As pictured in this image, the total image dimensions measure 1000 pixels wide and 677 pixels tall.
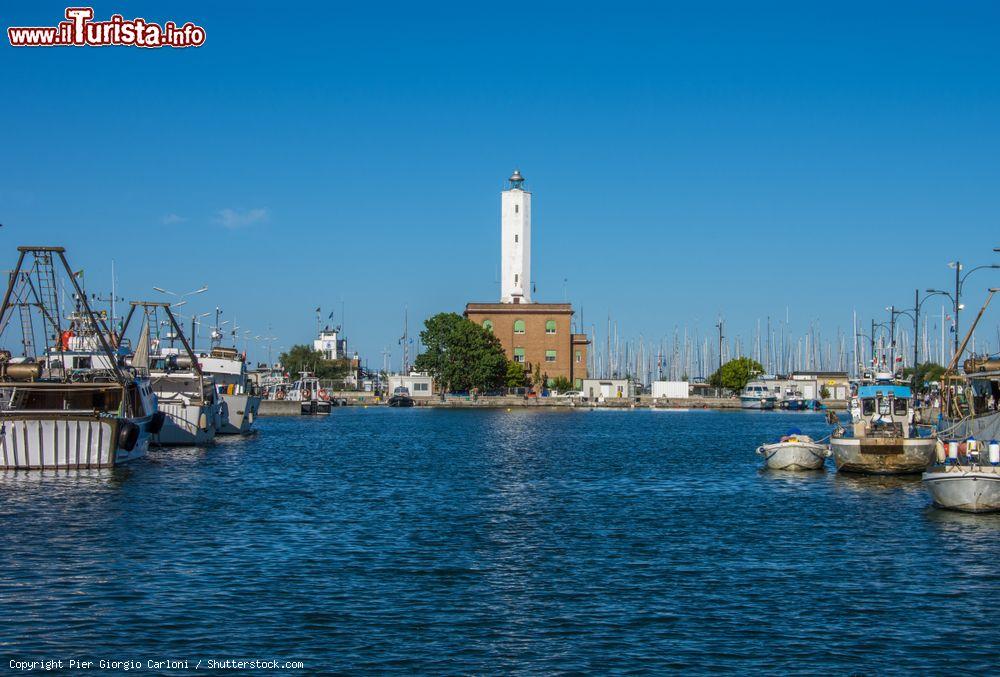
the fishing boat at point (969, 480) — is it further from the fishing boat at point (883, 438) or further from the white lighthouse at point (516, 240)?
the white lighthouse at point (516, 240)

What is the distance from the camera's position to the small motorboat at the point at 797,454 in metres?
59.2

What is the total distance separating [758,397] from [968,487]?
518ft

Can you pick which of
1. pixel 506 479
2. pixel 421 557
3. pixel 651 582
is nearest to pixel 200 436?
pixel 506 479

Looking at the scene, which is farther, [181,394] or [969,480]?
[181,394]

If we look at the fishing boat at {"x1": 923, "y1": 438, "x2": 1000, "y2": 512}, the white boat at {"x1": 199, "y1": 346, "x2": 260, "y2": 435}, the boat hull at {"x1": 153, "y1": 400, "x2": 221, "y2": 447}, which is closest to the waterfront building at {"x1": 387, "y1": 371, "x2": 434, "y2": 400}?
the white boat at {"x1": 199, "y1": 346, "x2": 260, "y2": 435}

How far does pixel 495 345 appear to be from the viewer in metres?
193

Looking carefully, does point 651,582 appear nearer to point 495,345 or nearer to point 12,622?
point 12,622

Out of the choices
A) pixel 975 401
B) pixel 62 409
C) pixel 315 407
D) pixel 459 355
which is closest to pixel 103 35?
pixel 62 409

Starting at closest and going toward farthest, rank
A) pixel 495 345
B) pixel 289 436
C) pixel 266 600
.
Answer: pixel 266 600, pixel 289 436, pixel 495 345

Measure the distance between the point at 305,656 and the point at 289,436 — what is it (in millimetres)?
Result: 77612

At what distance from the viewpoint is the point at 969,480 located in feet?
126

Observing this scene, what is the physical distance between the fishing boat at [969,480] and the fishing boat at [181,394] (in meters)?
52.1

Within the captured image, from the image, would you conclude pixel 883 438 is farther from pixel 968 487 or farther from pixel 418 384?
pixel 418 384

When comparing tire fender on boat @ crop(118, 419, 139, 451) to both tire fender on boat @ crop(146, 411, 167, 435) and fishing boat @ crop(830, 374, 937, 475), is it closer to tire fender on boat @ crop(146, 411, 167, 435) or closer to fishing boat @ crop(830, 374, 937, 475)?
tire fender on boat @ crop(146, 411, 167, 435)
